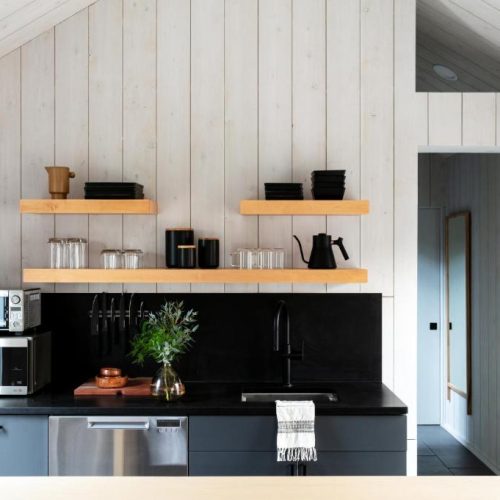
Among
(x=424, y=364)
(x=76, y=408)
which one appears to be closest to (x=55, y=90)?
(x=76, y=408)

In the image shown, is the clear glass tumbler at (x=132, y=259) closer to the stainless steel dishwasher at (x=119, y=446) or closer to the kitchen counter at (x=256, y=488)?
the stainless steel dishwasher at (x=119, y=446)

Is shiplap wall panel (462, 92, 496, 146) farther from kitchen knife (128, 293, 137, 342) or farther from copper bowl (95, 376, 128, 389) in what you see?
copper bowl (95, 376, 128, 389)

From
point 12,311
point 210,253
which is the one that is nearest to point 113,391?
point 12,311

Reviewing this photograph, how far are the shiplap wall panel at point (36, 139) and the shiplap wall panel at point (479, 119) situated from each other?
7.62 feet

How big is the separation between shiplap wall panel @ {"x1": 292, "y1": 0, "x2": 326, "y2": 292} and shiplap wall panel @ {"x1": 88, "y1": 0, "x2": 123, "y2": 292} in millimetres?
985

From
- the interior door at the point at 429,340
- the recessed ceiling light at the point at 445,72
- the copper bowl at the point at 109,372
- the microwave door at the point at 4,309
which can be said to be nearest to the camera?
the microwave door at the point at 4,309

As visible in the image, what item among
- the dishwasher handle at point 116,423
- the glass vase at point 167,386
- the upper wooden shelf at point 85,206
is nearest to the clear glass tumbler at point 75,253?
the upper wooden shelf at point 85,206

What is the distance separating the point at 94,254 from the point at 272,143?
1176mm

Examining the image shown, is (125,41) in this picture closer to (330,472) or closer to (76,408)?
(76,408)

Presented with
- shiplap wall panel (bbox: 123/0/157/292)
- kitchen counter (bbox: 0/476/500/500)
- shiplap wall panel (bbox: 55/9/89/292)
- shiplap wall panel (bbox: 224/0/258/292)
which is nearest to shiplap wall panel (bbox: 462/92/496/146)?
shiplap wall panel (bbox: 224/0/258/292)

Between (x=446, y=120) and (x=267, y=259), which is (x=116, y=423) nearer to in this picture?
(x=267, y=259)

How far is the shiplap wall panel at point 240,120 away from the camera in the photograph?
12.1 feet

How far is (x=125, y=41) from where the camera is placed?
371 cm

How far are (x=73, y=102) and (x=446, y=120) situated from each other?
210cm
